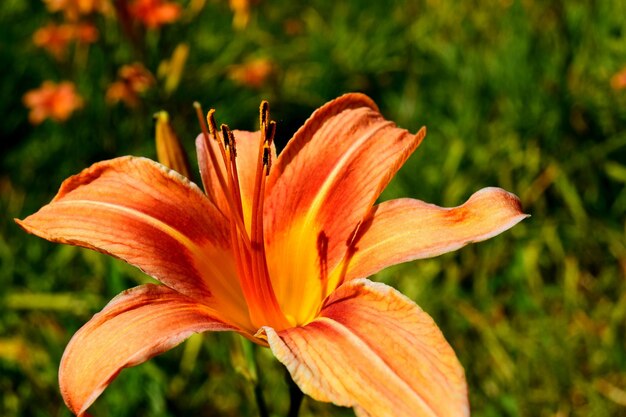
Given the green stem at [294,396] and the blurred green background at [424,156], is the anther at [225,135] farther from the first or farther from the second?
the blurred green background at [424,156]

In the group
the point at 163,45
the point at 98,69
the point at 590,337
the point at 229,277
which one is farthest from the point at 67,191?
the point at 98,69

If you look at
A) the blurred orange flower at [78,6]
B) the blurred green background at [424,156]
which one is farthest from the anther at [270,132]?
the blurred orange flower at [78,6]

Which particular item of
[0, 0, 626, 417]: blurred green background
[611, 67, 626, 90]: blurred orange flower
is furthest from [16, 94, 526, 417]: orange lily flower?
[611, 67, 626, 90]: blurred orange flower

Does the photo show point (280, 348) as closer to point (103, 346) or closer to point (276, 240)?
point (103, 346)

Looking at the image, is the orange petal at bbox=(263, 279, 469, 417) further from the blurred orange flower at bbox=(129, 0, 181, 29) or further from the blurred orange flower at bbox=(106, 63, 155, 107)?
the blurred orange flower at bbox=(129, 0, 181, 29)

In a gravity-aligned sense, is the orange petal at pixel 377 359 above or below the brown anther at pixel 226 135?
below
